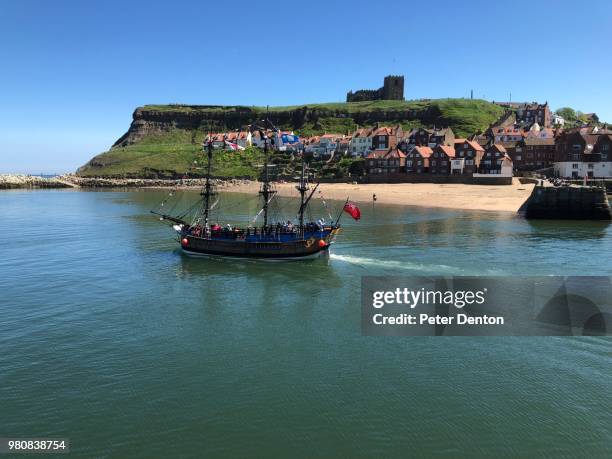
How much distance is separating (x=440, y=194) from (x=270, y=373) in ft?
271

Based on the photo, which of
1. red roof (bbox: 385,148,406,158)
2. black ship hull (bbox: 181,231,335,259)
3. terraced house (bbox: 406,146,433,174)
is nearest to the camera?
black ship hull (bbox: 181,231,335,259)

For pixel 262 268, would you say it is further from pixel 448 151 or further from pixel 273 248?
pixel 448 151

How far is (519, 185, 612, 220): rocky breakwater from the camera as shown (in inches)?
2771

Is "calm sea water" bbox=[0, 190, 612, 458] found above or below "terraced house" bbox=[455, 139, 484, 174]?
below

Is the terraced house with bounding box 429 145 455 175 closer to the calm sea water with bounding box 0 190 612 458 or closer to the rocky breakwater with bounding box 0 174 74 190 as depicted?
the calm sea water with bounding box 0 190 612 458

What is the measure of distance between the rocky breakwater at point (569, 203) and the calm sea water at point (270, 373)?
33191mm

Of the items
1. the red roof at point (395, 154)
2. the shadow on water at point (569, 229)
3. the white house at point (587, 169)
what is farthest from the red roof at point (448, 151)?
the shadow on water at point (569, 229)

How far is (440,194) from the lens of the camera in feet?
320

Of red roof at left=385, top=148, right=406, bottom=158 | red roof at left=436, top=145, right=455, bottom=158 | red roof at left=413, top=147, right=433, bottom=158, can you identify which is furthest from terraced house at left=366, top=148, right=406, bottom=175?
red roof at left=436, top=145, right=455, bottom=158

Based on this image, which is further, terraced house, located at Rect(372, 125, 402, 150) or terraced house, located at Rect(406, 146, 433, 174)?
terraced house, located at Rect(372, 125, 402, 150)

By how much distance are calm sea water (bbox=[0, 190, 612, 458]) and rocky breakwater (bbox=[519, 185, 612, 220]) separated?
3319 centimetres

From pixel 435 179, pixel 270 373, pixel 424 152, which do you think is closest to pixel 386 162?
pixel 424 152

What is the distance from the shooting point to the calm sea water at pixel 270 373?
16516 mm

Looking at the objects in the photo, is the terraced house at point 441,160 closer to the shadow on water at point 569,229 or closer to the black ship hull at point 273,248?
the shadow on water at point 569,229
